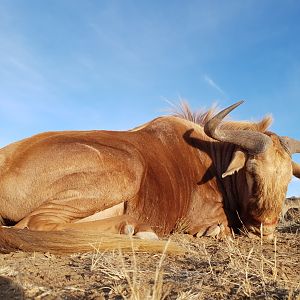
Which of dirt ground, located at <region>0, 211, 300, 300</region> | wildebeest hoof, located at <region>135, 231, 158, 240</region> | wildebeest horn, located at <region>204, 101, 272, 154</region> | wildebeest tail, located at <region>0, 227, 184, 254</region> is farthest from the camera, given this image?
wildebeest horn, located at <region>204, 101, 272, 154</region>

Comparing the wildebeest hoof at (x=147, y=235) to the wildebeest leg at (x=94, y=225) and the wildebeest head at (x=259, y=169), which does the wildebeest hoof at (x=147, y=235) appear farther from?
the wildebeest head at (x=259, y=169)

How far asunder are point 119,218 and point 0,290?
2.55m

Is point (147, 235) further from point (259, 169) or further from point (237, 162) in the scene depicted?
point (259, 169)

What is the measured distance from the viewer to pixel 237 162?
20.0ft

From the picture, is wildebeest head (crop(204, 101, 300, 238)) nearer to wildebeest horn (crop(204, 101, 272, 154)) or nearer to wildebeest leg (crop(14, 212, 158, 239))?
wildebeest horn (crop(204, 101, 272, 154))

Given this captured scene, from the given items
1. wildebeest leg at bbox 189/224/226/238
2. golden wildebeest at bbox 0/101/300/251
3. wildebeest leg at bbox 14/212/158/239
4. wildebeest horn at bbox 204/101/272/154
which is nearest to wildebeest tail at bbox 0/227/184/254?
golden wildebeest at bbox 0/101/300/251

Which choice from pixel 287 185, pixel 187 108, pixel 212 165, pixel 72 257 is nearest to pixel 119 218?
pixel 72 257

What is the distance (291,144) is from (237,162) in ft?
3.07

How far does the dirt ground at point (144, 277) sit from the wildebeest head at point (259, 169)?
5.94 feet

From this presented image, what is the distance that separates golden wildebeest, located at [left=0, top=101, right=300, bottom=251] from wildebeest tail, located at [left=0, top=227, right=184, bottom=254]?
1 centimetres

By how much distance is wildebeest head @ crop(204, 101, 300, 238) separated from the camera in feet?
19.6

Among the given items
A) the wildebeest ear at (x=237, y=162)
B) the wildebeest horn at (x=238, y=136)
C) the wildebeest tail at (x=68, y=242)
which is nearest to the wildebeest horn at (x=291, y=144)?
the wildebeest horn at (x=238, y=136)

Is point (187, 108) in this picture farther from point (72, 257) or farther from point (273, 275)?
point (273, 275)

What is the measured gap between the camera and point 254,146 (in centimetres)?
600
